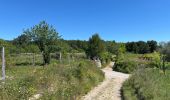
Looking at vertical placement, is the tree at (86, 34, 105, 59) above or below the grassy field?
above

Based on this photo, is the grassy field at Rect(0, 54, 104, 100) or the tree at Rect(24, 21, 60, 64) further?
the tree at Rect(24, 21, 60, 64)

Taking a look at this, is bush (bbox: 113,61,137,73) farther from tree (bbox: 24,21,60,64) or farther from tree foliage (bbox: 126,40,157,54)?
tree foliage (bbox: 126,40,157,54)

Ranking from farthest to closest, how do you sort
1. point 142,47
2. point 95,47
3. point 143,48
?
point 142,47
point 143,48
point 95,47

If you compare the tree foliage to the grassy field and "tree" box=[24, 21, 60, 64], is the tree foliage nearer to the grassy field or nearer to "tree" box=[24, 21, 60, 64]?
"tree" box=[24, 21, 60, 64]

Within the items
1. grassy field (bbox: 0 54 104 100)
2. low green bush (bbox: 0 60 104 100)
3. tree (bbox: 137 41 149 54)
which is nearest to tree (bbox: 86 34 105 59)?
grassy field (bbox: 0 54 104 100)

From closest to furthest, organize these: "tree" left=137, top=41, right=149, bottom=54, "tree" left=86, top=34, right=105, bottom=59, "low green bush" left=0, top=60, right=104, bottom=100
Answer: "low green bush" left=0, top=60, right=104, bottom=100 < "tree" left=86, top=34, right=105, bottom=59 < "tree" left=137, top=41, right=149, bottom=54

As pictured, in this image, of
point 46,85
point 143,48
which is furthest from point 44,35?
point 143,48

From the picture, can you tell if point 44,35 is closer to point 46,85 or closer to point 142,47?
point 46,85

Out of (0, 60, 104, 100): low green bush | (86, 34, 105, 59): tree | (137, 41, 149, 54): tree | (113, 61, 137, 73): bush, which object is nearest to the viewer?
(0, 60, 104, 100): low green bush

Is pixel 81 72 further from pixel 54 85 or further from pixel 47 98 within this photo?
pixel 47 98

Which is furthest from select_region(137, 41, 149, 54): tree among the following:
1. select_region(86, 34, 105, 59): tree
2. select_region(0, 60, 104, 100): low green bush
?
select_region(0, 60, 104, 100): low green bush

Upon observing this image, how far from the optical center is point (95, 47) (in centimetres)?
4888

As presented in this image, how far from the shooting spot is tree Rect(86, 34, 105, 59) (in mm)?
48559

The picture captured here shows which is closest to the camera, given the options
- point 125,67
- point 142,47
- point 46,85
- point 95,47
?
point 46,85
